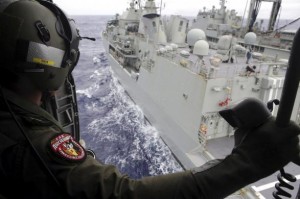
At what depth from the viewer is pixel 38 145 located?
4.53 ft

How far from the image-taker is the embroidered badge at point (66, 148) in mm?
1366

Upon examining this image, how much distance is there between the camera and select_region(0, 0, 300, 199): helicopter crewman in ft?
4.20

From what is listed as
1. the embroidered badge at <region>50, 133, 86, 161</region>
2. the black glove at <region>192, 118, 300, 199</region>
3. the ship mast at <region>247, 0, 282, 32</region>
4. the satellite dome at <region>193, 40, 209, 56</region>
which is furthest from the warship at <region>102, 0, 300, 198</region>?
the ship mast at <region>247, 0, 282, 32</region>

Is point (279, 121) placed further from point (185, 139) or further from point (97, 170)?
point (185, 139)

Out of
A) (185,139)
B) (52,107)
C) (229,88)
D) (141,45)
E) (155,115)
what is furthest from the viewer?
(141,45)

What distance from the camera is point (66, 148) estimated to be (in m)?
1.40

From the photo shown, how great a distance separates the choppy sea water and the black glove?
980 cm

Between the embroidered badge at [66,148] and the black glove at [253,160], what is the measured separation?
2.10ft

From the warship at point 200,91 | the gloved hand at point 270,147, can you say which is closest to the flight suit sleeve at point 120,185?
Result: the gloved hand at point 270,147

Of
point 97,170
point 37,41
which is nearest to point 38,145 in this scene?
point 97,170

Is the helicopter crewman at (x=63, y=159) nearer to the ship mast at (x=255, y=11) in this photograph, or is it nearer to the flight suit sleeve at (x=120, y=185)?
the flight suit sleeve at (x=120, y=185)

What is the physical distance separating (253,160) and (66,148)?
965mm

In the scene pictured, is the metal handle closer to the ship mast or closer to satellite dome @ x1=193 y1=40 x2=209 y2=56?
satellite dome @ x1=193 y1=40 x2=209 y2=56

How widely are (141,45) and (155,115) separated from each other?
617 cm
